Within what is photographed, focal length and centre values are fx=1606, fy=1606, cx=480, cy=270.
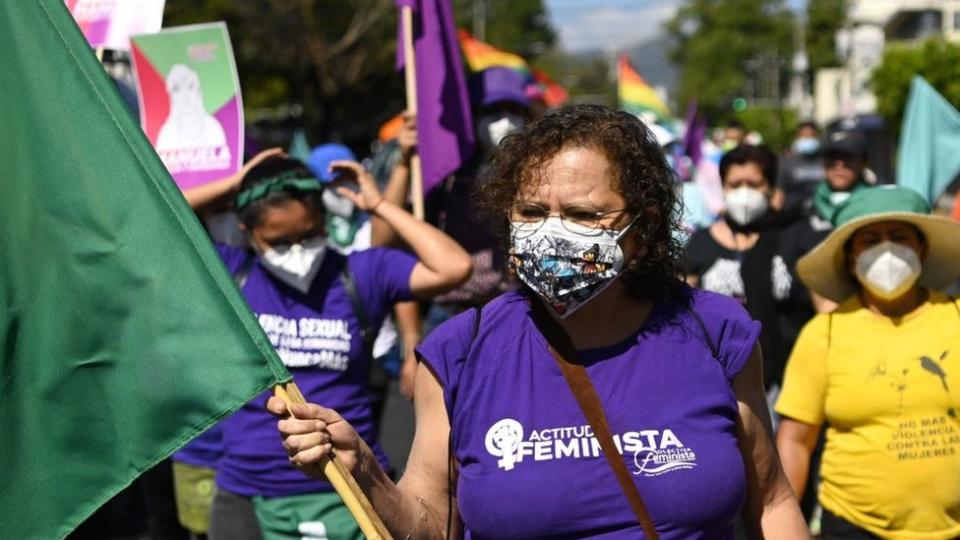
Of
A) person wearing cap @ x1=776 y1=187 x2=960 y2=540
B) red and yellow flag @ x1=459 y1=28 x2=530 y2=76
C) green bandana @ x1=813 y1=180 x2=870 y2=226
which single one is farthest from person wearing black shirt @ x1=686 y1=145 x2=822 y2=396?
red and yellow flag @ x1=459 y1=28 x2=530 y2=76

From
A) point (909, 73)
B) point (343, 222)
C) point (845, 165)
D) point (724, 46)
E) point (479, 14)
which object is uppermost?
point (845, 165)

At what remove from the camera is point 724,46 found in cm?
12350

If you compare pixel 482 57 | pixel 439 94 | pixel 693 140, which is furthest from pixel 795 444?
pixel 693 140

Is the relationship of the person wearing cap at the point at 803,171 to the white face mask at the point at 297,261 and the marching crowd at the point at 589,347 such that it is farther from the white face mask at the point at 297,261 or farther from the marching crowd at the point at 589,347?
the white face mask at the point at 297,261

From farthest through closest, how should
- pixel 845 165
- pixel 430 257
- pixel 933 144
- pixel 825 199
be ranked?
pixel 845 165
pixel 933 144
pixel 825 199
pixel 430 257

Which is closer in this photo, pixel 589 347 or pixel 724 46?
pixel 589 347

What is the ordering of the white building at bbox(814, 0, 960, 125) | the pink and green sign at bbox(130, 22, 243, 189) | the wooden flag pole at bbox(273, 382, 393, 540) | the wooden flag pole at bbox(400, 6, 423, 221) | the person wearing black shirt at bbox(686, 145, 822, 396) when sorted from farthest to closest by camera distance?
the white building at bbox(814, 0, 960, 125), the person wearing black shirt at bbox(686, 145, 822, 396), the wooden flag pole at bbox(400, 6, 423, 221), the pink and green sign at bbox(130, 22, 243, 189), the wooden flag pole at bbox(273, 382, 393, 540)

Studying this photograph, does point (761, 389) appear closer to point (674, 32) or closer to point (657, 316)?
point (657, 316)

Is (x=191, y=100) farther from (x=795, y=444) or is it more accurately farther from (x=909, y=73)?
(x=909, y=73)

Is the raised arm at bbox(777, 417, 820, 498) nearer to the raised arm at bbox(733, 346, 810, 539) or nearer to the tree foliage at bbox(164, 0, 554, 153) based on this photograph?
the raised arm at bbox(733, 346, 810, 539)

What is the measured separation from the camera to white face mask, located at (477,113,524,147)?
7070mm

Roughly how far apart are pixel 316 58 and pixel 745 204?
3304cm

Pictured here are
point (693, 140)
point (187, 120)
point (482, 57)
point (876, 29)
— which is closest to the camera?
point (187, 120)

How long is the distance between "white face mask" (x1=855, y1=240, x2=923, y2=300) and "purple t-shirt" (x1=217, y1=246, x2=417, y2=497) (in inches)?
56.3
